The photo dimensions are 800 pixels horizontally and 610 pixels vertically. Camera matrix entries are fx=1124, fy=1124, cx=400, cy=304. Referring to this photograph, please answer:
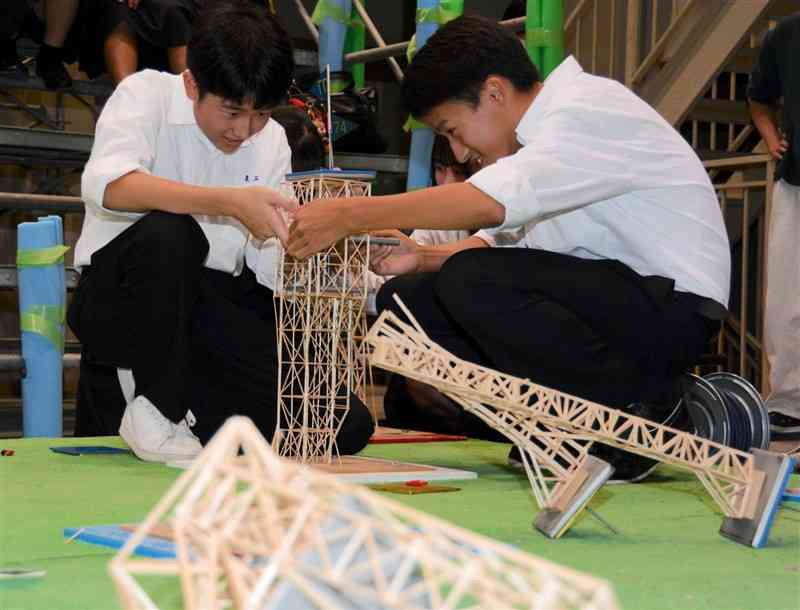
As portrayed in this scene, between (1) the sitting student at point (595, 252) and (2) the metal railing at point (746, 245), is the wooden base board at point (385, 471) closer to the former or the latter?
(1) the sitting student at point (595, 252)

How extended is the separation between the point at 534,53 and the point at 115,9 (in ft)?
3.93

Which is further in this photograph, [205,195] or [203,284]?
[203,284]

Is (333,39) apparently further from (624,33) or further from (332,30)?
(624,33)

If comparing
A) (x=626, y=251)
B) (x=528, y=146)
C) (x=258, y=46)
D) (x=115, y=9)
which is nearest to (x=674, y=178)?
(x=626, y=251)

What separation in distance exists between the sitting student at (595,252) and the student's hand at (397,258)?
0.21 m

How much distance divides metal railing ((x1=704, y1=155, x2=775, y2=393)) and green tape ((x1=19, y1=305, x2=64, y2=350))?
7.53ft

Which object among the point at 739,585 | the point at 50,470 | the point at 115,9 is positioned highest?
the point at 115,9

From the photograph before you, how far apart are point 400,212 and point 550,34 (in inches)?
63.8

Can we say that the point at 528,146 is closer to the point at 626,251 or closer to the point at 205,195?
the point at 626,251

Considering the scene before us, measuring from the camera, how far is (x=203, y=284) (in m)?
2.09

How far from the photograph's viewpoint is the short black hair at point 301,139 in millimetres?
2621

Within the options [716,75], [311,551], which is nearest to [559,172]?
[311,551]

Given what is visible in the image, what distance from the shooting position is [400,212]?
161 cm

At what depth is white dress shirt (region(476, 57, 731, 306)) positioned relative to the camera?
5.50 feet
